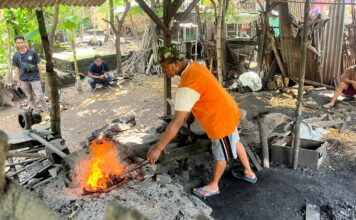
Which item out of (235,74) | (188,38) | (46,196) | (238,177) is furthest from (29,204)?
(188,38)

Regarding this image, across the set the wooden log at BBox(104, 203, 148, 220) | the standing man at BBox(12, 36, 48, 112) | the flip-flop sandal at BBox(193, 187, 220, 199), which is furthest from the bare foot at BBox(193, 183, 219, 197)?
the standing man at BBox(12, 36, 48, 112)

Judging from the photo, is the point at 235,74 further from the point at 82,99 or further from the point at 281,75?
the point at 82,99

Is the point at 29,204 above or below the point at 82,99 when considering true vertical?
above

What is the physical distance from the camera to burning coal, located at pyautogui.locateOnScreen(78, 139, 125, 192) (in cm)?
368

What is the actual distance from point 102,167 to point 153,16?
2912 millimetres

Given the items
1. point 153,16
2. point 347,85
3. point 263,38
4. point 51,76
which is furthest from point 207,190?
point 263,38

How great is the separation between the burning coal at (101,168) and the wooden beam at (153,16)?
252 cm

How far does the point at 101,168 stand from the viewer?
389 centimetres

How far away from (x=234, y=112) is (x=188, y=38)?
11924 millimetres

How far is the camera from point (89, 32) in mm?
23750

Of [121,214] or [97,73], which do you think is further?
[97,73]

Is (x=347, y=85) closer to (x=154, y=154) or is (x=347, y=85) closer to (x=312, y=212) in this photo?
(x=312, y=212)

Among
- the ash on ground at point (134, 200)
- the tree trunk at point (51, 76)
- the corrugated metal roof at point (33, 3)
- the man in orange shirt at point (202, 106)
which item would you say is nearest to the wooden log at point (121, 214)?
the ash on ground at point (134, 200)

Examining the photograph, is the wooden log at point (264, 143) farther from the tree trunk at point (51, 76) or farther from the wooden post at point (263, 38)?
the wooden post at point (263, 38)
